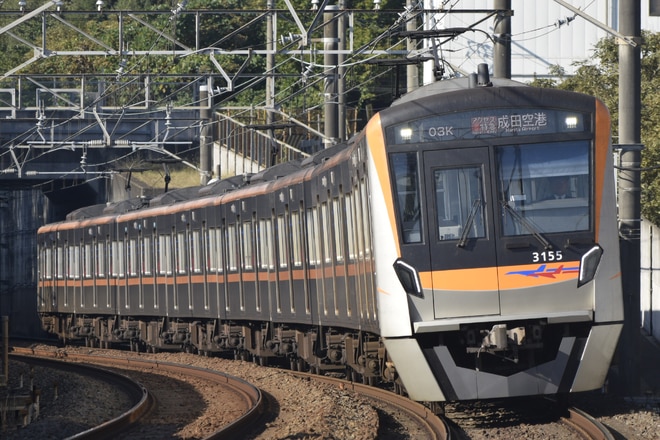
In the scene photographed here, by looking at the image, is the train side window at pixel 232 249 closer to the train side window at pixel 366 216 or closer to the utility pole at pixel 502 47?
the utility pole at pixel 502 47

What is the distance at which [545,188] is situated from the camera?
1184cm

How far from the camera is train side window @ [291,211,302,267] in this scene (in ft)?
59.4

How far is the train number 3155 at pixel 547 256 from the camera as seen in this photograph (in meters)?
11.7

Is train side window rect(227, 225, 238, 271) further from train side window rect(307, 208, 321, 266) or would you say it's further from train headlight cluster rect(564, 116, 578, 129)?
train headlight cluster rect(564, 116, 578, 129)

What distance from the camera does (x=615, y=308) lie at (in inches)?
464

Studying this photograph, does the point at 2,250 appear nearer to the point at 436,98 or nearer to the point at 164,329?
the point at 164,329

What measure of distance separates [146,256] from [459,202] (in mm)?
16495

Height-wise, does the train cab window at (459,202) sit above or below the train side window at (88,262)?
above

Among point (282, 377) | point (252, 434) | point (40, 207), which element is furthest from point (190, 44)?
point (252, 434)

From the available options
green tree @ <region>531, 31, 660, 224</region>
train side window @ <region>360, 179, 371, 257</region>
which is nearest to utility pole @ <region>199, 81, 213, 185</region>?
green tree @ <region>531, 31, 660, 224</region>

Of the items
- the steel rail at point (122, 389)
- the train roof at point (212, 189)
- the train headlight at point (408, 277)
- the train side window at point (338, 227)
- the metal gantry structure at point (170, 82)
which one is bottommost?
the steel rail at point (122, 389)

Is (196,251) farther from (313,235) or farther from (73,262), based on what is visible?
(73,262)

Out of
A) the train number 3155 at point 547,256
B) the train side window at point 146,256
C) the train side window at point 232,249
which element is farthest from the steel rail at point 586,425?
the train side window at point 146,256

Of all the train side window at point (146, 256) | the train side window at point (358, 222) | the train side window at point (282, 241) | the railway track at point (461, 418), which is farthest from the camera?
the train side window at point (146, 256)
